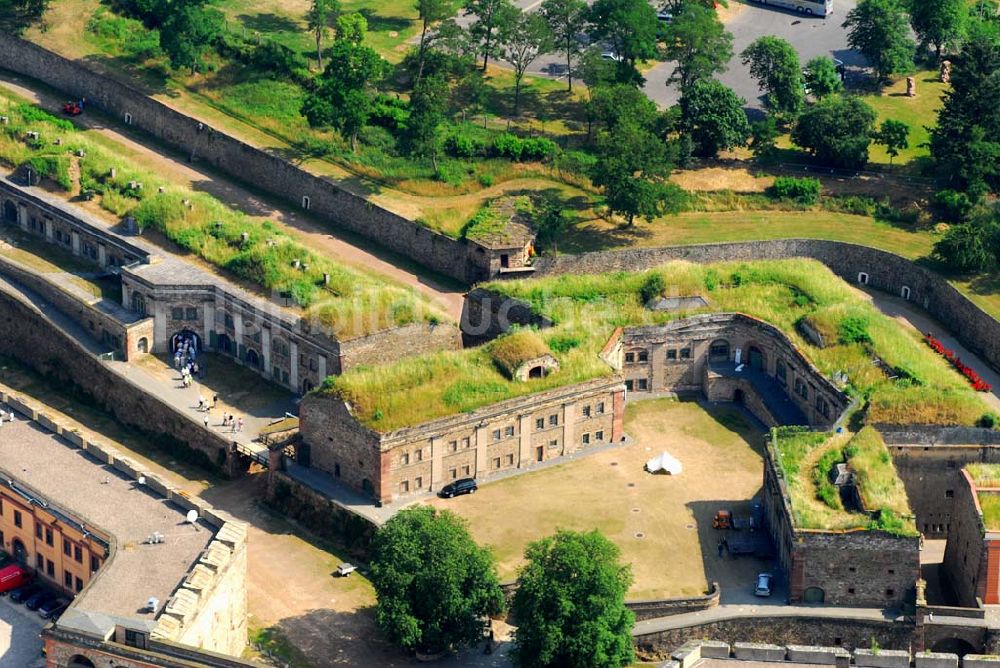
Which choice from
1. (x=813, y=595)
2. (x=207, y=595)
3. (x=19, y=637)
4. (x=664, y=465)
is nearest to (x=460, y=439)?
(x=664, y=465)

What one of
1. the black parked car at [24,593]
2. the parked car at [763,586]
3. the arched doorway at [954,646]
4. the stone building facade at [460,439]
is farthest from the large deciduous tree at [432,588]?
the arched doorway at [954,646]

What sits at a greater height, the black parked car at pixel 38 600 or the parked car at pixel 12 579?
the parked car at pixel 12 579

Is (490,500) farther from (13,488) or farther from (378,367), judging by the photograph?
(13,488)

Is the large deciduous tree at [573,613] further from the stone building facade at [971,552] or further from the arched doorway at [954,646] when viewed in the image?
the stone building facade at [971,552]

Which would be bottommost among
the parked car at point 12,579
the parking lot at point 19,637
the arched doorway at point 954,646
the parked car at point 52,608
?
the parking lot at point 19,637

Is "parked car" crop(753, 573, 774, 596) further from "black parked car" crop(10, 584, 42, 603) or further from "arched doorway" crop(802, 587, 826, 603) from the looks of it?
"black parked car" crop(10, 584, 42, 603)
